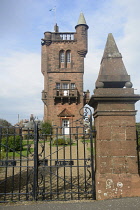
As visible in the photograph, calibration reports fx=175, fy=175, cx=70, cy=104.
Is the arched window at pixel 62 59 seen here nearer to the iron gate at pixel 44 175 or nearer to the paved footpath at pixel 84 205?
the iron gate at pixel 44 175

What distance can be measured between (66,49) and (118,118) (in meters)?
20.5

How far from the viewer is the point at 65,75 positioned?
2270 cm

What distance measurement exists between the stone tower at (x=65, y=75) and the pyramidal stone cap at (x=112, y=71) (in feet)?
56.7

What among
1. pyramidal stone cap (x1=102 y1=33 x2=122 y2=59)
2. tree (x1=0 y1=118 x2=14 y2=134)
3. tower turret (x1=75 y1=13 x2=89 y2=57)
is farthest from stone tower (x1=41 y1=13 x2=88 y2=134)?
pyramidal stone cap (x1=102 y1=33 x2=122 y2=59)

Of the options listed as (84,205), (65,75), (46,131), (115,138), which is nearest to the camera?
(84,205)

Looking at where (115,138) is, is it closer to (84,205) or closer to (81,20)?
(84,205)

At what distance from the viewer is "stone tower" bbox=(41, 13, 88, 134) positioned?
22109 millimetres

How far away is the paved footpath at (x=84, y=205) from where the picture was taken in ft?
11.3

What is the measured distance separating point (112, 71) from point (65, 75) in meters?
18.7

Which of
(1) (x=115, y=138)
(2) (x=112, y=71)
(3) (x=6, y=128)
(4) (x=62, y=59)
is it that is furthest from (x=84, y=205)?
(4) (x=62, y=59)

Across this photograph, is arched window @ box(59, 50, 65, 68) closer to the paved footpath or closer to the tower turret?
the tower turret

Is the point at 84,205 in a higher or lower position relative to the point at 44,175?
lower

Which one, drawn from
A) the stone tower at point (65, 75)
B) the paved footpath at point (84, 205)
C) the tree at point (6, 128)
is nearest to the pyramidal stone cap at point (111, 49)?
the tree at point (6, 128)

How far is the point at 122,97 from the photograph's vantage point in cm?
400
